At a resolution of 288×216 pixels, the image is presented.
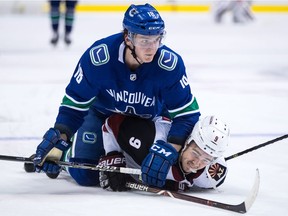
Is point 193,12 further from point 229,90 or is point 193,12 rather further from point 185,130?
point 185,130

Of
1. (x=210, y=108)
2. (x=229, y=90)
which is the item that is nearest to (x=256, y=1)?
(x=229, y=90)

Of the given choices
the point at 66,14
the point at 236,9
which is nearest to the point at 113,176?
the point at 66,14

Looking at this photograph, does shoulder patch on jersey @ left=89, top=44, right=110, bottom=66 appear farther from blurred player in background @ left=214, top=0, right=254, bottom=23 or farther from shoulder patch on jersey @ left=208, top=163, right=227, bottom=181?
blurred player in background @ left=214, top=0, right=254, bottom=23

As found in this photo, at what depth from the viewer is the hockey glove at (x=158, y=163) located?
3326mm

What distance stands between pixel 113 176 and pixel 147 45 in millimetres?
587

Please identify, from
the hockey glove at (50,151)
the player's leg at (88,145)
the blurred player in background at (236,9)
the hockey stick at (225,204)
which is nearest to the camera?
the hockey stick at (225,204)

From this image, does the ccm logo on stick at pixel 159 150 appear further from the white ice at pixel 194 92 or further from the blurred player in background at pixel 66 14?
the blurred player in background at pixel 66 14

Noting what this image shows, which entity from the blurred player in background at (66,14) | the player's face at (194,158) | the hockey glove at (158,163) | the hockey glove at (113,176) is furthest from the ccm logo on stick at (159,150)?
the blurred player in background at (66,14)

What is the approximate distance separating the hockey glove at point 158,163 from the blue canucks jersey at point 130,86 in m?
0.12

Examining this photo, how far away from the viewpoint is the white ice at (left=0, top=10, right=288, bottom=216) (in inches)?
130

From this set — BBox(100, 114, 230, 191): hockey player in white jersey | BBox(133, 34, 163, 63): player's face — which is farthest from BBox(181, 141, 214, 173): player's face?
BBox(133, 34, 163, 63): player's face

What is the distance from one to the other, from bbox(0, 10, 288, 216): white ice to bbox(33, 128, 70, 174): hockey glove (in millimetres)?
108

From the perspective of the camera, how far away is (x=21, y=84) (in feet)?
23.0

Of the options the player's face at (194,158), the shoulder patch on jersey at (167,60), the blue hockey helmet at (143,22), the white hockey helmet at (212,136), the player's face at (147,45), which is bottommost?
the player's face at (194,158)
